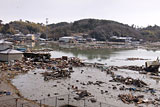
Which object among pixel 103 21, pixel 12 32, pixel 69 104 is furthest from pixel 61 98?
pixel 103 21

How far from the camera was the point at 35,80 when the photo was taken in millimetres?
19672

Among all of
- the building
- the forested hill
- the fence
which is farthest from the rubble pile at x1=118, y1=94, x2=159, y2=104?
the forested hill

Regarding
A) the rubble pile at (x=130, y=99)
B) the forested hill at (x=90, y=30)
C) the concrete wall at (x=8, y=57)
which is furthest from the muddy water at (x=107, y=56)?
the forested hill at (x=90, y=30)

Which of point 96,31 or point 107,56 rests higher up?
point 96,31

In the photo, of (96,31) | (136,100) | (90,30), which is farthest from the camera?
(90,30)

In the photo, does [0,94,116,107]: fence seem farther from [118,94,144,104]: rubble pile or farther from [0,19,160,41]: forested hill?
[0,19,160,41]: forested hill

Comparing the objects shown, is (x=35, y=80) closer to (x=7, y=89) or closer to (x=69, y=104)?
(x=7, y=89)

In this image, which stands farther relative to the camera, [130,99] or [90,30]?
[90,30]

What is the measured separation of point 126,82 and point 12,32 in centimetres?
11933

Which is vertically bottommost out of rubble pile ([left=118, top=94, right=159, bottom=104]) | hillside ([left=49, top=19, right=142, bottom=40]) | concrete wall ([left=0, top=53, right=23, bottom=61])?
rubble pile ([left=118, top=94, right=159, bottom=104])

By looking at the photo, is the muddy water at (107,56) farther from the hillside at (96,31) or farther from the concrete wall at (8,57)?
the hillside at (96,31)

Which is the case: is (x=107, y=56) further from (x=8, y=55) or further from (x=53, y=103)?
(x=53, y=103)

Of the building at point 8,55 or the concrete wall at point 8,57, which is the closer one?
the building at point 8,55

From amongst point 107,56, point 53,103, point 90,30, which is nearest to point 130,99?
point 53,103
